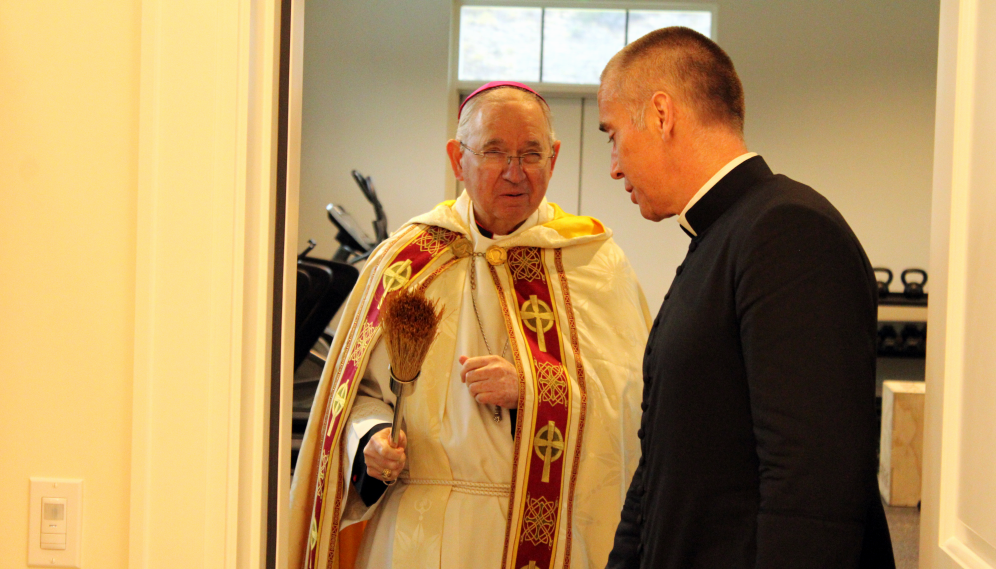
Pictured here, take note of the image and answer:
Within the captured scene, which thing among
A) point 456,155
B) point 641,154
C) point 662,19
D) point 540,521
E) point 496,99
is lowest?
point 540,521

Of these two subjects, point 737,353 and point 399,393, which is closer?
point 737,353

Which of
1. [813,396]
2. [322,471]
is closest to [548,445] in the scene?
[322,471]

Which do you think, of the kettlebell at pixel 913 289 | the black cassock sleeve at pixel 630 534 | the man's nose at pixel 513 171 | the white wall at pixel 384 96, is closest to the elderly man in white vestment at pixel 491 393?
the man's nose at pixel 513 171

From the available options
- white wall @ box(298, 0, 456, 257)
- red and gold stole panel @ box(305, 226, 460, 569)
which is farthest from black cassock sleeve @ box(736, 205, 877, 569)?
white wall @ box(298, 0, 456, 257)

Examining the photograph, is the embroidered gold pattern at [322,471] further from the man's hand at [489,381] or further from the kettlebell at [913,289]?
the kettlebell at [913,289]

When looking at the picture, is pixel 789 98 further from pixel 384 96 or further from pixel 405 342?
pixel 405 342

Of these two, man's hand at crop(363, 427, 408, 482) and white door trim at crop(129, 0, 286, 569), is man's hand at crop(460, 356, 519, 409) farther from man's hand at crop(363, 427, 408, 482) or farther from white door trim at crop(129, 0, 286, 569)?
white door trim at crop(129, 0, 286, 569)

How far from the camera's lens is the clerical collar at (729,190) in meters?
1.24

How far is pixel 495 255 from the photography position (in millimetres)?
2123

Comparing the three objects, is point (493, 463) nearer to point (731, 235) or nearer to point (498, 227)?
point (498, 227)

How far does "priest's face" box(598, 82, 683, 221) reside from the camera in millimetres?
1326

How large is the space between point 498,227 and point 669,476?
3.65 ft

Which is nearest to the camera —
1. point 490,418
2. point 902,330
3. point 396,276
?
point 490,418

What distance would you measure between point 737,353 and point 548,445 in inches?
34.8
